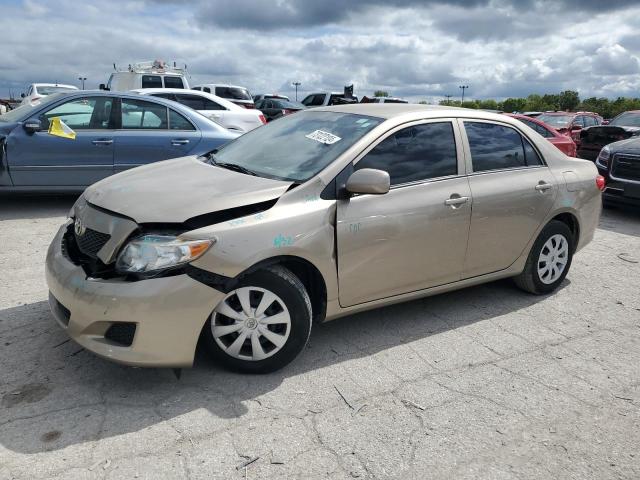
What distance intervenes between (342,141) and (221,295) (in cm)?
137

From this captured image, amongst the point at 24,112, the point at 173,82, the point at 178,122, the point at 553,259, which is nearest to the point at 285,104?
the point at 173,82

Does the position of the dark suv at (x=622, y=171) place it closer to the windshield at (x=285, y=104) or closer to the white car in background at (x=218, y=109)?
the white car in background at (x=218, y=109)

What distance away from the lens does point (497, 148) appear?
14.4 feet

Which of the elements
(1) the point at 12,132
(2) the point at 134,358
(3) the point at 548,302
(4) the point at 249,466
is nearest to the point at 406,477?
(4) the point at 249,466

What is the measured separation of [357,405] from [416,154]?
179 cm

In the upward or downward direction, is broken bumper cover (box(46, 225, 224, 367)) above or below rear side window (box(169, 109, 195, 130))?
below

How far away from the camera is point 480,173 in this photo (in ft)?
13.6

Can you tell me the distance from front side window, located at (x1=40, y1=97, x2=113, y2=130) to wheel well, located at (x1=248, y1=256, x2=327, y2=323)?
4.91 m

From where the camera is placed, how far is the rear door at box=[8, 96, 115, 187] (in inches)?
263

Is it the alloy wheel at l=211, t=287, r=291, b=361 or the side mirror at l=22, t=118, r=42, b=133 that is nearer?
the alloy wheel at l=211, t=287, r=291, b=361

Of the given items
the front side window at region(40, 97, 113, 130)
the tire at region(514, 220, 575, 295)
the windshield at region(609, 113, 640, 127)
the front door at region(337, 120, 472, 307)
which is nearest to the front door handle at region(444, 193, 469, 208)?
the front door at region(337, 120, 472, 307)

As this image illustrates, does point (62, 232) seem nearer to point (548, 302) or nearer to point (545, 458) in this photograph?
point (545, 458)

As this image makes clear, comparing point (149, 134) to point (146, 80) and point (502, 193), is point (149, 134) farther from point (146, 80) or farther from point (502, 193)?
point (146, 80)

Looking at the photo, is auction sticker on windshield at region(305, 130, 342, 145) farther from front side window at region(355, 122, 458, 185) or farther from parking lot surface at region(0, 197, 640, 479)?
parking lot surface at region(0, 197, 640, 479)
